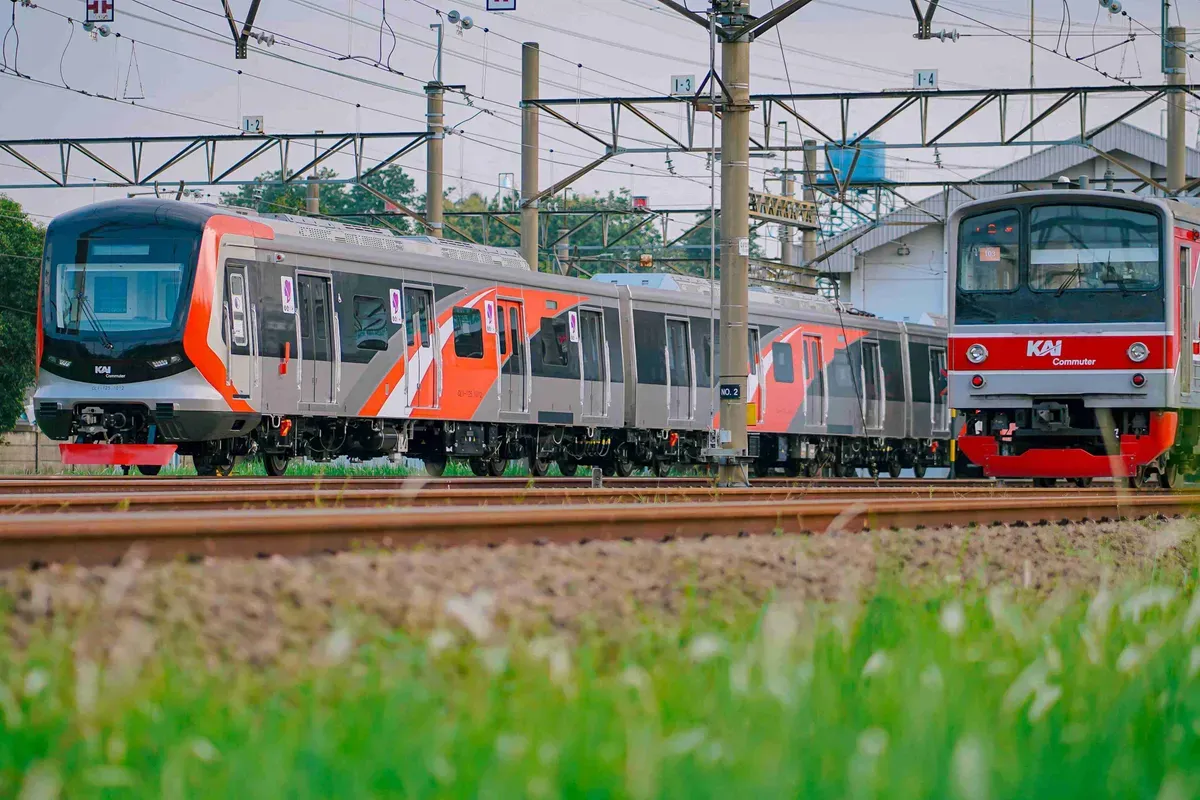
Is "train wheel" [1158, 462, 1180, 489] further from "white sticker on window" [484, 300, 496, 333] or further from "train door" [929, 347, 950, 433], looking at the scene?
"train door" [929, 347, 950, 433]

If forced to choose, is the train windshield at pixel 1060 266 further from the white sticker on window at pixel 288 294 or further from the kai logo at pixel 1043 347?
Result: the white sticker on window at pixel 288 294

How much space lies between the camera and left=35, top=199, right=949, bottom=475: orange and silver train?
17.0 m

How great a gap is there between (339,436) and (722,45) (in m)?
6.68

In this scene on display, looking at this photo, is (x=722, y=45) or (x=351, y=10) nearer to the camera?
(x=722, y=45)

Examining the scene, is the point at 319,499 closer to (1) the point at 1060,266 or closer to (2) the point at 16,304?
(1) the point at 1060,266

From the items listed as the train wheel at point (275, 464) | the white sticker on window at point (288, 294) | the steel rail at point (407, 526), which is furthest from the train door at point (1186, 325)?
the train wheel at point (275, 464)

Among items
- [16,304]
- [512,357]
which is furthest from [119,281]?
[16,304]

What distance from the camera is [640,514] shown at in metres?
7.76

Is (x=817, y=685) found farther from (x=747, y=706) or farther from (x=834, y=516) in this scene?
(x=834, y=516)

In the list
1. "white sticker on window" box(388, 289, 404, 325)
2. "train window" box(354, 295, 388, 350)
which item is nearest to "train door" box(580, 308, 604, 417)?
"white sticker on window" box(388, 289, 404, 325)

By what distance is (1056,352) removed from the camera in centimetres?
1770

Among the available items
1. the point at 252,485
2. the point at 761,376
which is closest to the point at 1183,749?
the point at 252,485

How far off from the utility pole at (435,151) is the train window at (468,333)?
700cm

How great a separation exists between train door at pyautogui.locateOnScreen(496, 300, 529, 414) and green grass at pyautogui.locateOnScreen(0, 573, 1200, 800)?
16.4 metres
